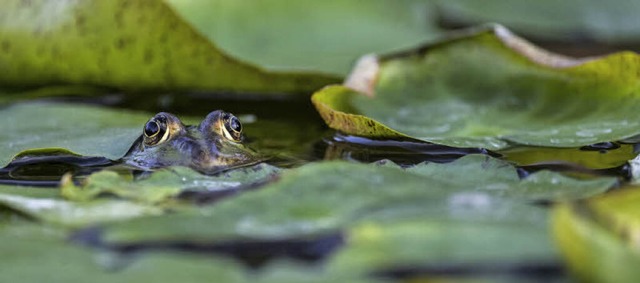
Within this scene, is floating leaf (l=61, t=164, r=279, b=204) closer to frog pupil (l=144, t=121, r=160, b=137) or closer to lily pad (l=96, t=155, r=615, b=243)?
lily pad (l=96, t=155, r=615, b=243)

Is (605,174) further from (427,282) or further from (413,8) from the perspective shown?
(413,8)

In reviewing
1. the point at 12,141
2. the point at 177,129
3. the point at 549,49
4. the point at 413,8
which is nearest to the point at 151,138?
the point at 177,129

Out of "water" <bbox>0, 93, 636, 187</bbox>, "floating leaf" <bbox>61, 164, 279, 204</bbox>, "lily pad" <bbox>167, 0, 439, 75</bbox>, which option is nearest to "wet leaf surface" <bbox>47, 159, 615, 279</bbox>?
"floating leaf" <bbox>61, 164, 279, 204</bbox>

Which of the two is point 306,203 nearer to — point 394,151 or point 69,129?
point 394,151

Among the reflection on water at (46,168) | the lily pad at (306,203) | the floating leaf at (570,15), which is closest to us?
the lily pad at (306,203)

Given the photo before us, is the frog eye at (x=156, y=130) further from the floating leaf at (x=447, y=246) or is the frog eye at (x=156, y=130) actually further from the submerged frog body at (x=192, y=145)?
the floating leaf at (x=447, y=246)

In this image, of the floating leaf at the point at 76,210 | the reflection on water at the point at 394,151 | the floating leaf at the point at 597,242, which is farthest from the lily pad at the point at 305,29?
the floating leaf at the point at 597,242

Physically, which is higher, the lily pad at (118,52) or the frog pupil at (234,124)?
the lily pad at (118,52)
